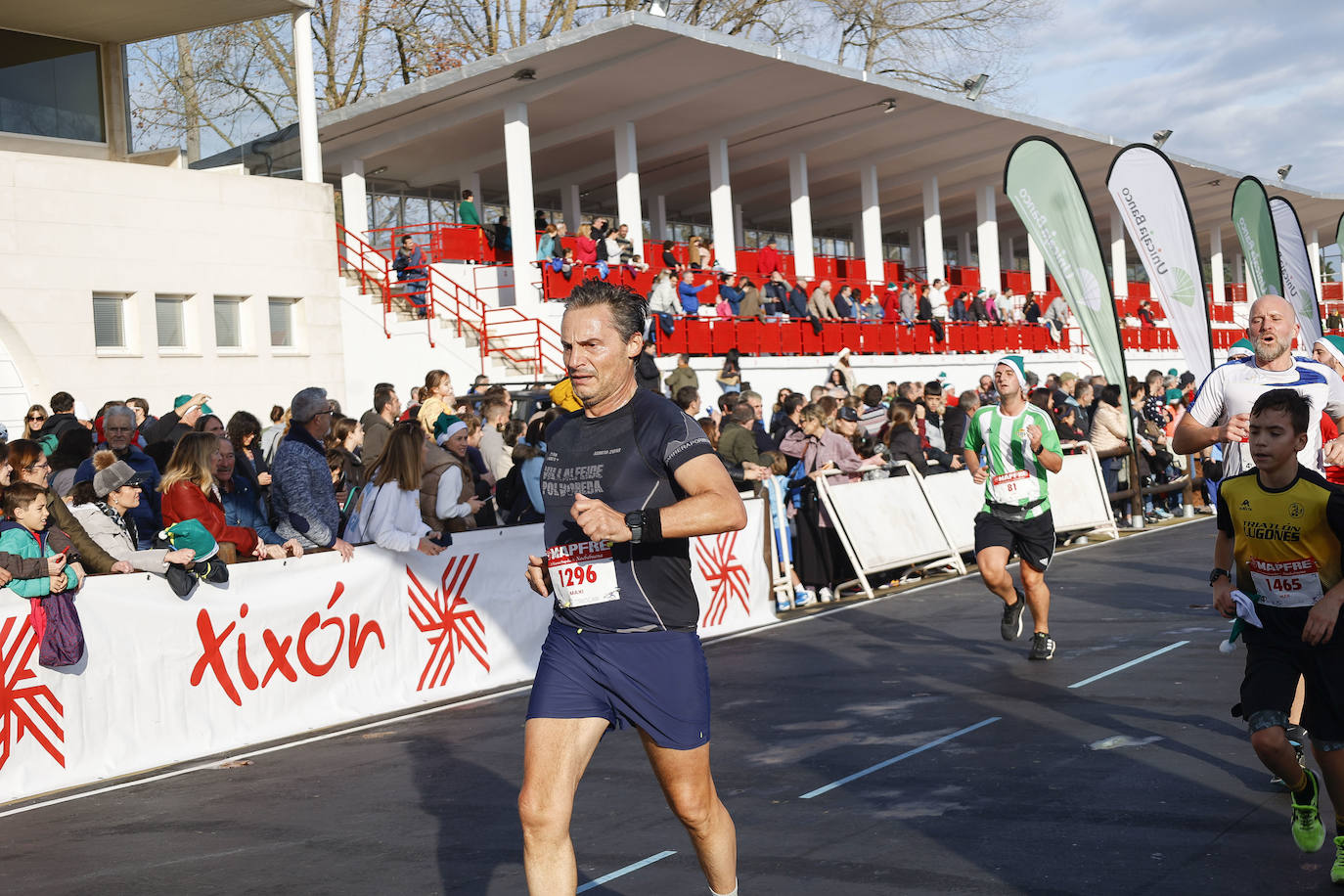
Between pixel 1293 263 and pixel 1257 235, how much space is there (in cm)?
171

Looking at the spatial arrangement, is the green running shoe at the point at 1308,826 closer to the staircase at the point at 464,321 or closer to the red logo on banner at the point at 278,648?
the red logo on banner at the point at 278,648

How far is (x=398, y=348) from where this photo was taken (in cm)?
2378

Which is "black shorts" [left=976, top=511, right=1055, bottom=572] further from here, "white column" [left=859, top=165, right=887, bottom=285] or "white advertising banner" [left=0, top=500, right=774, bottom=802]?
"white column" [left=859, top=165, right=887, bottom=285]

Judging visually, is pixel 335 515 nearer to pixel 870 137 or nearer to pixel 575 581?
pixel 575 581

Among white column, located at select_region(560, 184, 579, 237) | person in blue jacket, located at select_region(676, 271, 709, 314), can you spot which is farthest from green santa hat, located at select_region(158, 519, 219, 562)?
white column, located at select_region(560, 184, 579, 237)

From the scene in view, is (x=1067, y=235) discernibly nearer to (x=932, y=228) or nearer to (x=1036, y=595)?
(x=1036, y=595)

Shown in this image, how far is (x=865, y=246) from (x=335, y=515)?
28622 millimetres

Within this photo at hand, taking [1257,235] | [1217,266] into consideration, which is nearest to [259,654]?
[1257,235]

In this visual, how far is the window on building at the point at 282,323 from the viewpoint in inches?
798

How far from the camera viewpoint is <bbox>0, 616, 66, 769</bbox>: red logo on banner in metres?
7.61

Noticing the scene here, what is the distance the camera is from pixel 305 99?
20.1 meters

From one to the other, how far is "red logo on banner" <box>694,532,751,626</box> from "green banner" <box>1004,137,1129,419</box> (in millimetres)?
7464

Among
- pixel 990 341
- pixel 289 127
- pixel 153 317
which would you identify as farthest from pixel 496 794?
pixel 990 341

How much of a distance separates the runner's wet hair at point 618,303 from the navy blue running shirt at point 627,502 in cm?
22
